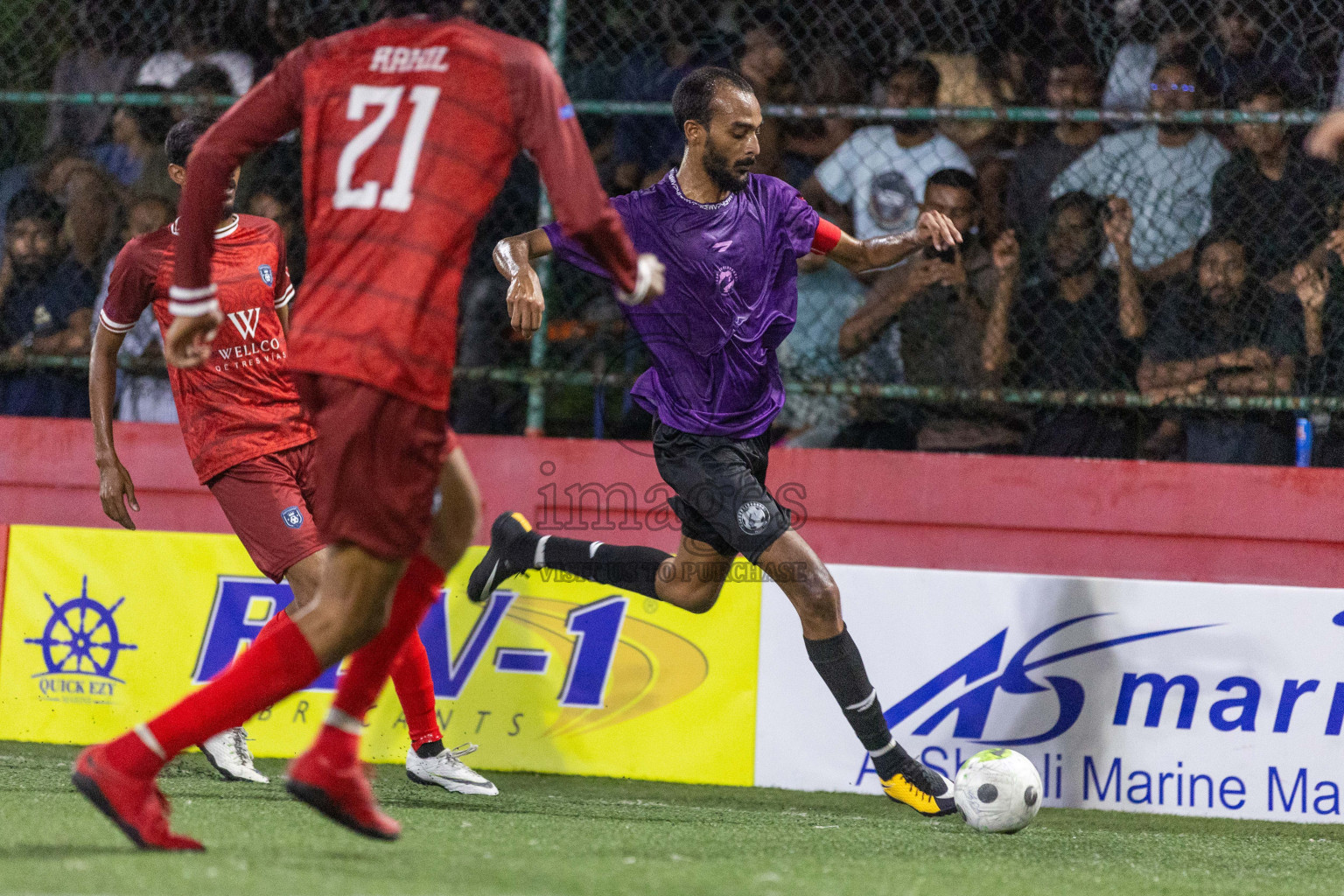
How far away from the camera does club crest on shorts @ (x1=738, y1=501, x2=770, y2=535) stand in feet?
15.4

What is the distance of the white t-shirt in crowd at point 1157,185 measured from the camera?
6.41 metres

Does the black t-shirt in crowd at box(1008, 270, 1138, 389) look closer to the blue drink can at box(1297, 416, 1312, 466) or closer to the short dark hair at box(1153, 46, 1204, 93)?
the blue drink can at box(1297, 416, 1312, 466)

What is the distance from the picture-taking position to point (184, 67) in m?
7.43

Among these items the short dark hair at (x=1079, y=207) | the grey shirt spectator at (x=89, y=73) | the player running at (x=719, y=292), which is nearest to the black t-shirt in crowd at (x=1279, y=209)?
the short dark hair at (x=1079, y=207)

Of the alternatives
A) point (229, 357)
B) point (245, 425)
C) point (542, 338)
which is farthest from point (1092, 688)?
point (229, 357)

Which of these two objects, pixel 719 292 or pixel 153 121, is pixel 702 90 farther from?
pixel 153 121

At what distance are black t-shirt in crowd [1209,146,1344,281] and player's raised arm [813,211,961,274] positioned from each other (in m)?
1.97

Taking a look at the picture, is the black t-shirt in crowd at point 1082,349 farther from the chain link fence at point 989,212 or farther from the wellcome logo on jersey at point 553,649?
the wellcome logo on jersey at point 553,649

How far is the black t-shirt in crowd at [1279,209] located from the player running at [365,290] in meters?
3.85

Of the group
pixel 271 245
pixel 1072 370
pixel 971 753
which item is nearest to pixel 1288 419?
pixel 1072 370

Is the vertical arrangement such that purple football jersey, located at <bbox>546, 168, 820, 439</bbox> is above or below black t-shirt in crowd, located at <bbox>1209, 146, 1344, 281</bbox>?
below

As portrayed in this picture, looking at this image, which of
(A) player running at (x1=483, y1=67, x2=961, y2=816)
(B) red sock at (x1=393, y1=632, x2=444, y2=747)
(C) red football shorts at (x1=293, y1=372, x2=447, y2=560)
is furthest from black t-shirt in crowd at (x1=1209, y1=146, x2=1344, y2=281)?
(C) red football shorts at (x1=293, y1=372, x2=447, y2=560)

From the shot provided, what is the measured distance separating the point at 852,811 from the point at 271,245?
277 centimetres

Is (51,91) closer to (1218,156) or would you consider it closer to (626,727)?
(626,727)
